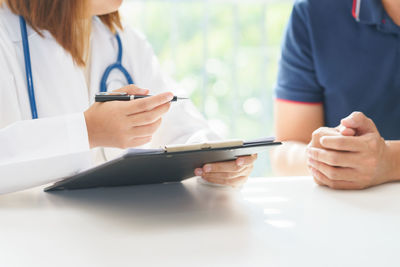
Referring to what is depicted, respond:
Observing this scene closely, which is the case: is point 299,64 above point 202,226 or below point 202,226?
above

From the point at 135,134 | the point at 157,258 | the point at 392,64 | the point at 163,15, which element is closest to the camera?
the point at 157,258

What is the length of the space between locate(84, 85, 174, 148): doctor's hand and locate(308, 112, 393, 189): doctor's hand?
11.4 inches

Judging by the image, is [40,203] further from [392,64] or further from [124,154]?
[392,64]

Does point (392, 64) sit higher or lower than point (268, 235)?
higher

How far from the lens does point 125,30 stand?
1272mm

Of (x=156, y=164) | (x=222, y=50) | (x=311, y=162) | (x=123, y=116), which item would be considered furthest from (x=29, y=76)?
(x=222, y=50)

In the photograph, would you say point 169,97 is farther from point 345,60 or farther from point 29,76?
point 345,60

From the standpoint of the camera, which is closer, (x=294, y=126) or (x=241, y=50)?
(x=294, y=126)

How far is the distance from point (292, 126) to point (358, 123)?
443 millimetres

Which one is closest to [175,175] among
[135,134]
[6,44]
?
[135,134]

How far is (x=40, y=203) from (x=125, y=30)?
2.23ft

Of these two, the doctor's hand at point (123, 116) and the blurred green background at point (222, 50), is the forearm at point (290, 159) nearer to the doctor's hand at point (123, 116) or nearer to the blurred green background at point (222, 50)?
the doctor's hand at point (123, 116)

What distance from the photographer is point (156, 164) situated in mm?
658

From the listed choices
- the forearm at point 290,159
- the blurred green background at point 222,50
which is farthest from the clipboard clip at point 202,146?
the blurred green background at point 222,50
